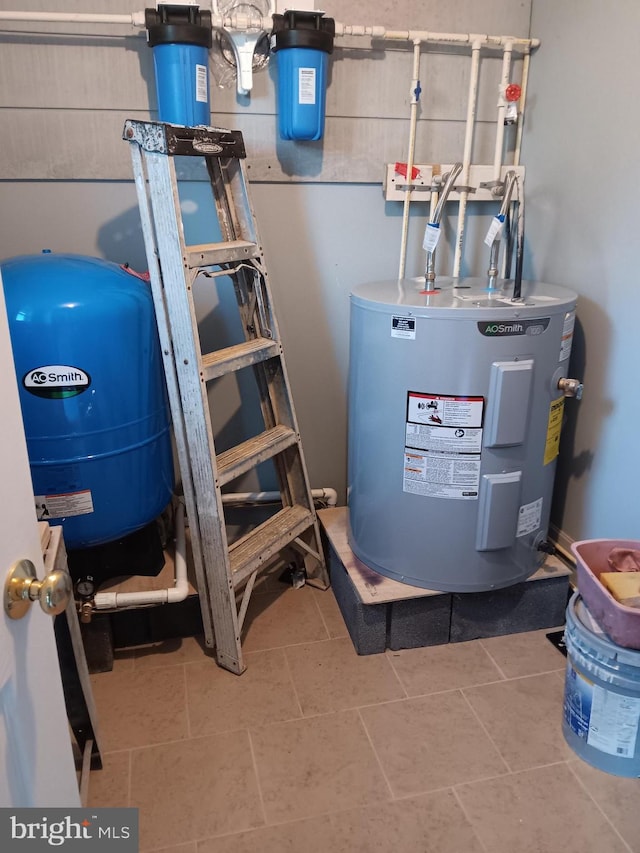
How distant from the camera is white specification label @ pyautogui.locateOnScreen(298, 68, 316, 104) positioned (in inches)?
71.4

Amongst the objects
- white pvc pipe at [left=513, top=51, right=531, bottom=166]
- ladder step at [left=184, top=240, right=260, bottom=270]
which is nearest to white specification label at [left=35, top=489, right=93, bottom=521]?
ladder step at [left=184, top=240, right=260, bottom=270]

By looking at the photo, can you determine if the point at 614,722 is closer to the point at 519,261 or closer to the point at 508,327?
the point at 508,327

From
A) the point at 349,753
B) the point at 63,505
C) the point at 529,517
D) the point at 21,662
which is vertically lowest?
the point at 349,753

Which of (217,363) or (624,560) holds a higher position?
(217,363)

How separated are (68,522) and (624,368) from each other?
1.53m

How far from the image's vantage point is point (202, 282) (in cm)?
206

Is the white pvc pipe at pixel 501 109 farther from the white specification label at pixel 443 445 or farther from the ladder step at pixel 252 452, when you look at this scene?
the ladder step at pixel 252 452

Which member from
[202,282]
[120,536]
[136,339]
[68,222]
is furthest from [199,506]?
[68,222]

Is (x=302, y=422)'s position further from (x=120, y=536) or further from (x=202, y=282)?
(x=120, y=536)

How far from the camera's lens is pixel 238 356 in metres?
1.74

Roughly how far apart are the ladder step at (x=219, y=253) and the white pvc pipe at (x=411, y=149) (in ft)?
1.84

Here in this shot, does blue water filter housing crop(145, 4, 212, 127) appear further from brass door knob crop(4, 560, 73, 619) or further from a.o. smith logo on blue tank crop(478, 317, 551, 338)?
brass door knob crop(4, 560, 73, 619)

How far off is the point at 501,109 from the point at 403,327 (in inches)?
37.0

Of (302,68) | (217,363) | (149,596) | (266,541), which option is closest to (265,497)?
(266,541)
